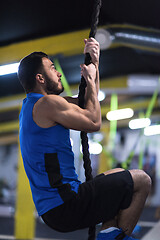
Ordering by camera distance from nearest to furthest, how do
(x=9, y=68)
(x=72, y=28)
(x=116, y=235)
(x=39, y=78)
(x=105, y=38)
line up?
(x=116, y=235), (x=39, y=78), (x=105, y=38), (x=72, y=28), (x=9, y=68)

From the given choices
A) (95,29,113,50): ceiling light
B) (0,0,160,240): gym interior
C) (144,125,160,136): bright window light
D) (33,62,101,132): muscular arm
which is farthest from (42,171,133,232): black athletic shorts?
(144,125,160,136): bright window light

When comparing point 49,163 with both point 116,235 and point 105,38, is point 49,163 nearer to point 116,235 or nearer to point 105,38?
point 116,235

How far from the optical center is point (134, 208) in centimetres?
159

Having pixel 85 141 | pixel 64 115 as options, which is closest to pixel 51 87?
pixel 64 115


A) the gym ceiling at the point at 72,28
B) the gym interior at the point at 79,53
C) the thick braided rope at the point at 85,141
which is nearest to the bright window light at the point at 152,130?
the gym interior at the point at 79,53

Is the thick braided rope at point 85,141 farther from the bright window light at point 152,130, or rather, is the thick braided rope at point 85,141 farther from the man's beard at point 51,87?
the bright window light at point 152,130

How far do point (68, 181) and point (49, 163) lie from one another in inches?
5.0

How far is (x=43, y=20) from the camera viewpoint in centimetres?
509

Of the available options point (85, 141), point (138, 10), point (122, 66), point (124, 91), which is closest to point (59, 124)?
point (85, 141)

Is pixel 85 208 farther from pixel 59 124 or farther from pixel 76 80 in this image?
pixel 76 80

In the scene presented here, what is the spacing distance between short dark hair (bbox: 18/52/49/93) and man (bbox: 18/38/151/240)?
0.38 feet

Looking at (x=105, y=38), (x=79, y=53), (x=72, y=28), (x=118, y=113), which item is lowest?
(x=118, y=113)

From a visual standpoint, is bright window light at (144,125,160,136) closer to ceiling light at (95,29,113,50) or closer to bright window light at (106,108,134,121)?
bright window light at (106,108,134,121)

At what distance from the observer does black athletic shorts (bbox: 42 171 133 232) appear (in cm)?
158
